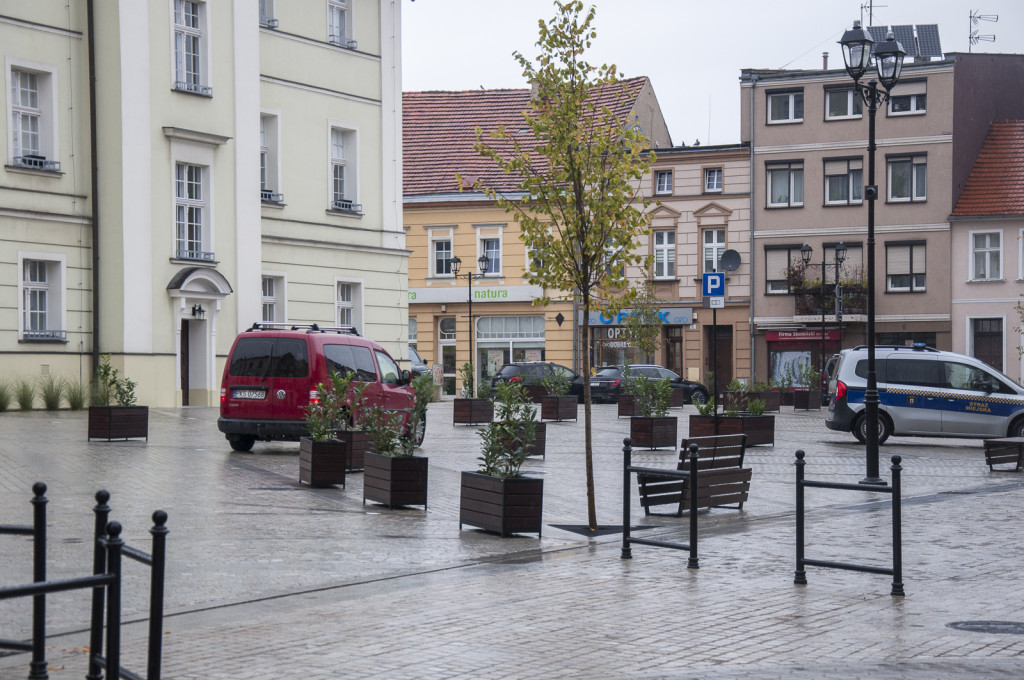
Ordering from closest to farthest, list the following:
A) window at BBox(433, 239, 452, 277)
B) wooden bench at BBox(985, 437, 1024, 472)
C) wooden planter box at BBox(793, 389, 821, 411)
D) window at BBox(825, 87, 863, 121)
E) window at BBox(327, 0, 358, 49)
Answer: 1. wooden bench at BBox(985, 437, 1024, 472)
2. window at BBox(327, 0, 358, 49)
3. wooden planter box at BBox(793, 389, 821, 411)
4. window at BBox(825, 87, 863, 121)
5. window at BBox(433, 239, 452, 277)

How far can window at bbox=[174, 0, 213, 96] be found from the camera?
32969 millimetres

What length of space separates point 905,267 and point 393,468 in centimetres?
4161

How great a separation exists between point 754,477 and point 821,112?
37493 millimetres

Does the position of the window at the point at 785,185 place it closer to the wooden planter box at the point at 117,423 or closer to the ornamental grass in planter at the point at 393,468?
the wooden planter box at the point at 117,423

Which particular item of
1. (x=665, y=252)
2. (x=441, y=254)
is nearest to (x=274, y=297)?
(x=441, y=254)

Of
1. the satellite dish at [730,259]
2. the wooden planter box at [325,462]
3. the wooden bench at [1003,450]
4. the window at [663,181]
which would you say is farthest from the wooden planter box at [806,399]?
the wooden planter box at [325,462]

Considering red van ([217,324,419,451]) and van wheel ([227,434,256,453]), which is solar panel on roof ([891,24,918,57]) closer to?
red van ([217,324,419,451])

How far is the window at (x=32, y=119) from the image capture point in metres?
30.4

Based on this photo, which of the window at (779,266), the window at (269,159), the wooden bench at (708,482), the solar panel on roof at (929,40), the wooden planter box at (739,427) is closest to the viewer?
the wooden bench at (708,482)

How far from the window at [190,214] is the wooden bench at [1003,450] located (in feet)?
65.3

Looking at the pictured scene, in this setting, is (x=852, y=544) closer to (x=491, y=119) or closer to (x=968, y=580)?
(x=968, y=580)

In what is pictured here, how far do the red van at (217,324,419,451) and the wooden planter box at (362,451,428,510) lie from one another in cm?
574

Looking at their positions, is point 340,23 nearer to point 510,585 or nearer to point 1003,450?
point 1003,450

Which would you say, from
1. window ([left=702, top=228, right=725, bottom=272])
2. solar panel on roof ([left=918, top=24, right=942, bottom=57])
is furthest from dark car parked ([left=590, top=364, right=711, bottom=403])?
solar panel on roof ([left=918, top=24, right=942, bottom=57])
